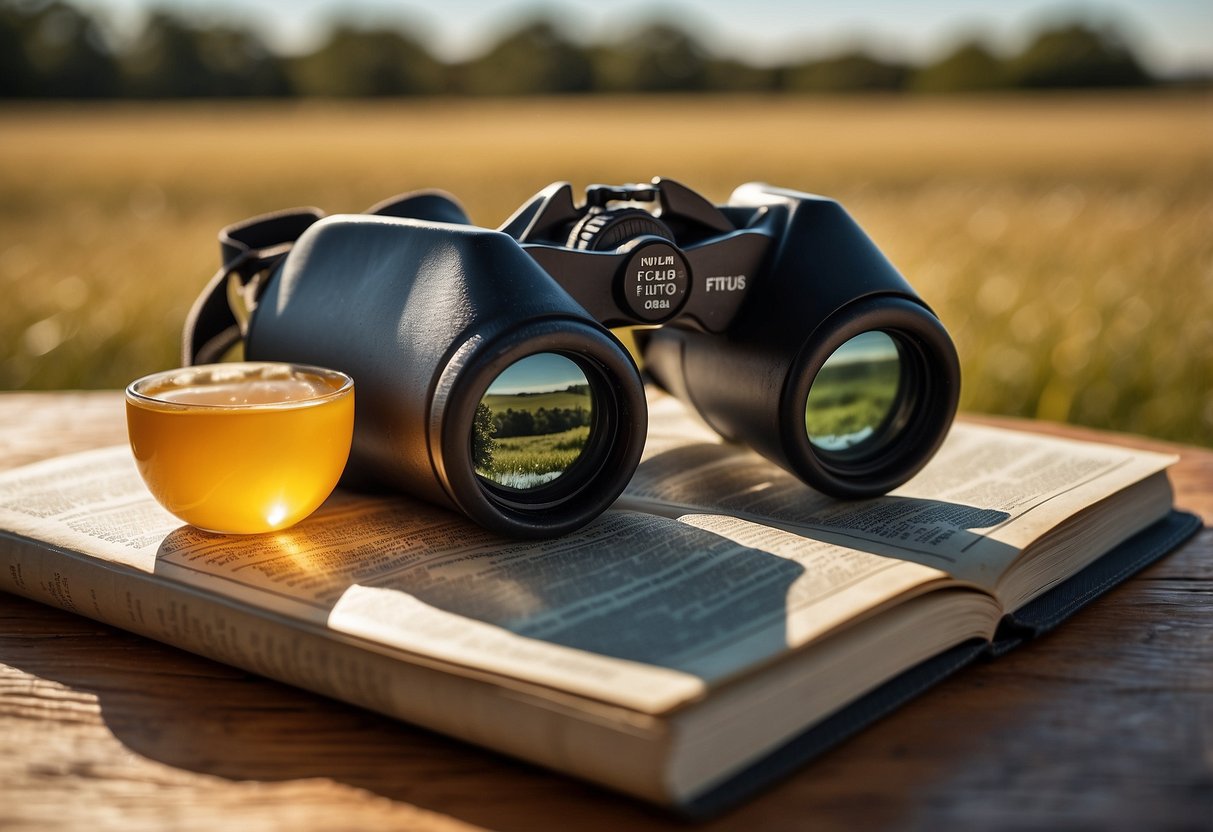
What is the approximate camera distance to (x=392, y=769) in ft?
2.05

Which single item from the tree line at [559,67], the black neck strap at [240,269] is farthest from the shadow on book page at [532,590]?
the tree line at [559,67]

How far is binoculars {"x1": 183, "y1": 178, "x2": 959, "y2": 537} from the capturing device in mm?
805

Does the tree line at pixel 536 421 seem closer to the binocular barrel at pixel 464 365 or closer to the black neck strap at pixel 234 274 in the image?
the binocular barrel at pixel 464 365

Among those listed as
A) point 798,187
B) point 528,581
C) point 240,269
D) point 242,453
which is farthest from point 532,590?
point 798,187

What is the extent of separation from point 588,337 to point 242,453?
0.25 m

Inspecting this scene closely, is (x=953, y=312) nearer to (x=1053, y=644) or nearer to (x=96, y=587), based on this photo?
(x=1053, y=644)

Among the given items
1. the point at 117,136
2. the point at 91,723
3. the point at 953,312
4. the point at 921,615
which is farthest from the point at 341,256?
the point at 117,136

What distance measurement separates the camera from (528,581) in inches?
29.2

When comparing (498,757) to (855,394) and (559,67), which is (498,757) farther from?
(559,67)

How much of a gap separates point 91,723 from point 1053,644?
0.61 meters

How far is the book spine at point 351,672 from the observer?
0.57 metres

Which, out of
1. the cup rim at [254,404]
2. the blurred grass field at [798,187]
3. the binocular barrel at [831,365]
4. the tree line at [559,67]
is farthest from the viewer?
the tree line at [559,67]

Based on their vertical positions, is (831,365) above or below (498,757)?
above

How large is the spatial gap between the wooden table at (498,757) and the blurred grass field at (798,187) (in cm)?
148
